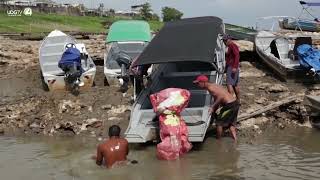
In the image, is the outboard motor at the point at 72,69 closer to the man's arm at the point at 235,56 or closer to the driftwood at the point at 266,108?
the man's arm at the point at 235,56

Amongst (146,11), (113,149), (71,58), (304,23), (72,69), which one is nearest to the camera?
(113,149)

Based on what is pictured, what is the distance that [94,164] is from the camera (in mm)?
9227

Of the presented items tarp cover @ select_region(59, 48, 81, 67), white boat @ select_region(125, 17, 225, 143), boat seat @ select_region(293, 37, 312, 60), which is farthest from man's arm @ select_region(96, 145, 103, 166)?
boat seat @ select_region(293, 37, 312, 60)

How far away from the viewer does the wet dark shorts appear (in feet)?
33.4

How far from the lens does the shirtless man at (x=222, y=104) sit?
10125 mm

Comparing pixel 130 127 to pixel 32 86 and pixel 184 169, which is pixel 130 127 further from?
pixel 32 86

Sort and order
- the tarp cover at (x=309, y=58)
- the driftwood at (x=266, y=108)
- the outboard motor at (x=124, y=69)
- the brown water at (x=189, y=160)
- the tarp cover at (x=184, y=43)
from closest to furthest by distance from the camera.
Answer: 1. the brown water at (x=189, y=160)
2. the tarp cover at (x=184, y=43)
3. the driftwood at (x=266, y=108)
4. the tarp cover at (x=309, y=58)
5. the outboard motor at (x=124, y=69)

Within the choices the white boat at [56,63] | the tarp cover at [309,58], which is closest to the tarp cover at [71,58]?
the white boat at [56,63]

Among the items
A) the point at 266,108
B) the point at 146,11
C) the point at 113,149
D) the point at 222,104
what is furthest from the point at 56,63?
the point at 146,11

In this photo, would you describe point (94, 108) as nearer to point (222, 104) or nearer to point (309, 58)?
point (222, 104)

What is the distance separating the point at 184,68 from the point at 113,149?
16.5ft

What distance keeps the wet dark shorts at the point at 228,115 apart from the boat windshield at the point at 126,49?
558 centimetres

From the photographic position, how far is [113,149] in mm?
8688

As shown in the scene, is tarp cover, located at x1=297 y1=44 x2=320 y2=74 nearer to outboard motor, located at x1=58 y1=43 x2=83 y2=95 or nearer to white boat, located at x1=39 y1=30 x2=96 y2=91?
white boat, located at x1=39 y1=30 x2=96 y2=91
